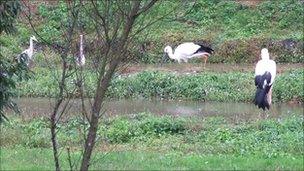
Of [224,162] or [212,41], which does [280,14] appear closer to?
[212,41]

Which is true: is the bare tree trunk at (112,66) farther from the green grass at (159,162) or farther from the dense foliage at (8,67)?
the green grass at (159,162)

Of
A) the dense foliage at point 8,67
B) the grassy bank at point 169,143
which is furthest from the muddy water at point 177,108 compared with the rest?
the dense foliage at point 8,67

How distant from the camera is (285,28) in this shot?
99.2ft

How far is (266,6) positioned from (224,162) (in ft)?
74.0

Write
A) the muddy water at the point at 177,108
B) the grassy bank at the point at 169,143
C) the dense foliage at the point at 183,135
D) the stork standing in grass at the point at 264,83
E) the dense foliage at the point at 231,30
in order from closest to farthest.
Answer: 1. the grassy bank at the point at 169,143
2. the dense foliage at the point at 183,135
3. the stork standing in grass at the point at 264,83
4. the muddy water at the point at 177,108
5. the dense foliage at the point at 231,30

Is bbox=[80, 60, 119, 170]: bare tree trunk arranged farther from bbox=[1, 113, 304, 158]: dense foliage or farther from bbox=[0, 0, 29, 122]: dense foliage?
bbox=[1, 113, 304, 158]: dense foliage

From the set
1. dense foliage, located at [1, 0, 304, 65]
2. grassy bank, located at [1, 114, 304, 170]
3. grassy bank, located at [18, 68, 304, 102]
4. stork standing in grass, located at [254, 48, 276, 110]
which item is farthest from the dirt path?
grassy bank, located at [1, 114, 304, 170]

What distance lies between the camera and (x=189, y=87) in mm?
20953

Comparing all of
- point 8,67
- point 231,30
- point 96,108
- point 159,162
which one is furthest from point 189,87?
point 96,108

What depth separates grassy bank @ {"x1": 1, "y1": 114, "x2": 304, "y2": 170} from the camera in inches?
410

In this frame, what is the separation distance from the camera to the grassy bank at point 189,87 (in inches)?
792

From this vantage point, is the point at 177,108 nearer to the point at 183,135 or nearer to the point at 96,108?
the point at 183,135

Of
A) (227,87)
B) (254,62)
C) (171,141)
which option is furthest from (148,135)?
(254,62)

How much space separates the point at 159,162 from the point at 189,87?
1049cm
